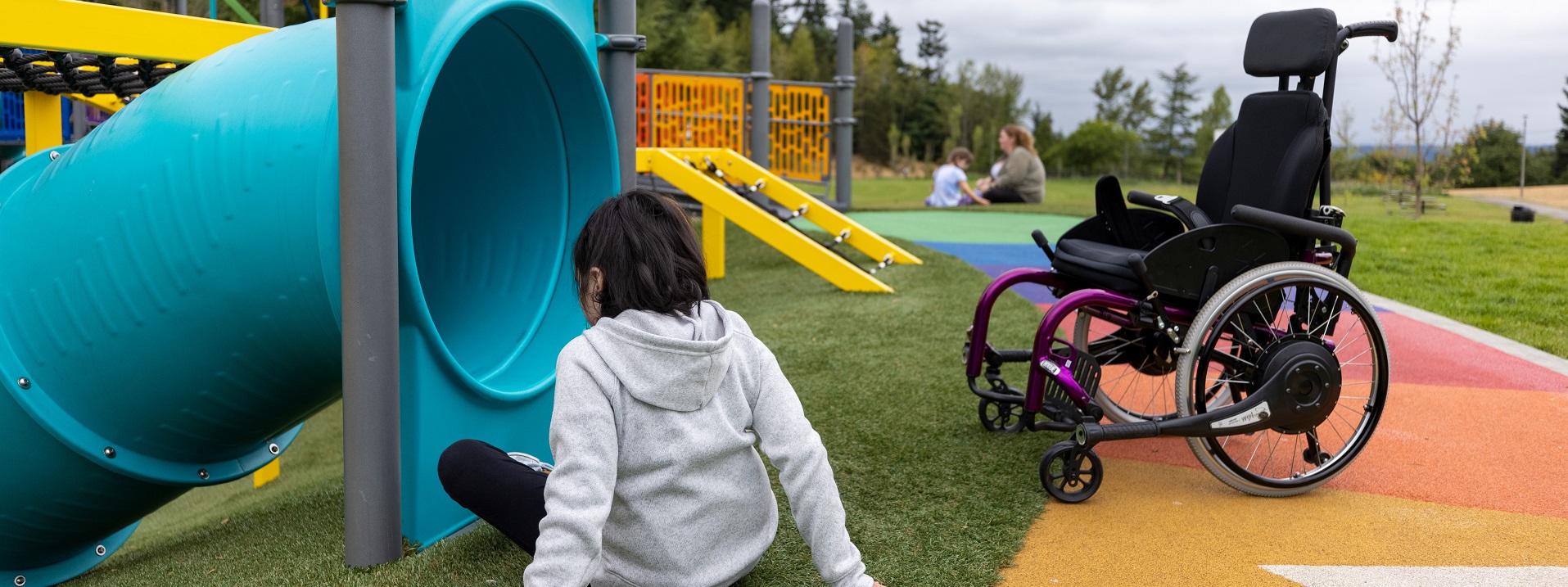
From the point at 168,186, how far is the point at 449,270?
3.88 ft

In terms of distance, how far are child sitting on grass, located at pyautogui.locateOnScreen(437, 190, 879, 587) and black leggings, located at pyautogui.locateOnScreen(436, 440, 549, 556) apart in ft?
0.72

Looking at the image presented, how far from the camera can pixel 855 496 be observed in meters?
3.07

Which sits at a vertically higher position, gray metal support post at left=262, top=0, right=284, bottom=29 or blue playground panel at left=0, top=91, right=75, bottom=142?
gray metal support post at left=262, top=0, right=284, bottom=29

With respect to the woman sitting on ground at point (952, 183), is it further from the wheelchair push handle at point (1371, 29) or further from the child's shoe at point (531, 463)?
the child's shoe at point (531, 463)

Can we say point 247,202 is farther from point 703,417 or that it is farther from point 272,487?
point 272,487

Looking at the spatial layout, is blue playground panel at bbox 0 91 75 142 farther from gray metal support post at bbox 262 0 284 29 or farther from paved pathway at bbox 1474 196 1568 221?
paved pathway at bbox 1474 196 1568 221

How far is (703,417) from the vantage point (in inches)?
77.8

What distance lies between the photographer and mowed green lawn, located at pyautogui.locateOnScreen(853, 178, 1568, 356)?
559cm

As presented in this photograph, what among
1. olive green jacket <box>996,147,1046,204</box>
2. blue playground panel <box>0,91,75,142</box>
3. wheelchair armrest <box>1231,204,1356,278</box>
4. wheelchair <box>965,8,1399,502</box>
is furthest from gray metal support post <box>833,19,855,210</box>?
wheelchair armrest <box>1231,204,1356,278</box>

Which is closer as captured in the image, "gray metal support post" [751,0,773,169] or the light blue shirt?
"gray metal support post" [751,0,773,169]

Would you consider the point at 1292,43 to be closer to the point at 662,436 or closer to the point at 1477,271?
the point at 662,436

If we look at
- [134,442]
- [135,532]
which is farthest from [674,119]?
[134,442]

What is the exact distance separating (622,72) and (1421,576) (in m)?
2.55

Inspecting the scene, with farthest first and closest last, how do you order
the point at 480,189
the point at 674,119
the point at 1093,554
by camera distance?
1. the point at 674,119
2. the point at 480,189
3. the point at 1093,554
